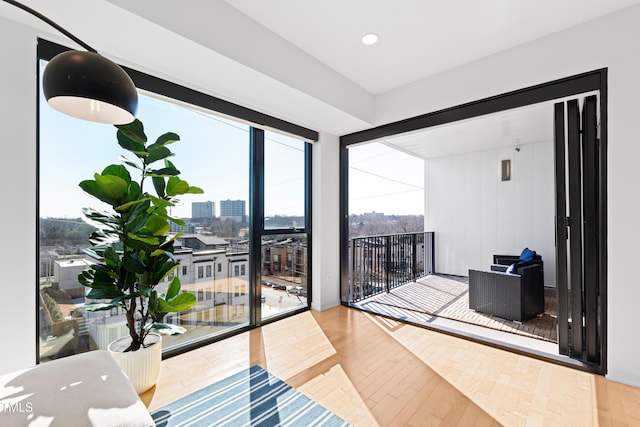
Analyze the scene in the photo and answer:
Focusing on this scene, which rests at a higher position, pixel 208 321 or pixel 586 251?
pixel 586 251

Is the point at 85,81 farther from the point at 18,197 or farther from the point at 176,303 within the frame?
the point at 176,303

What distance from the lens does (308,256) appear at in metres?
3.81

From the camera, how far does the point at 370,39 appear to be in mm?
2463

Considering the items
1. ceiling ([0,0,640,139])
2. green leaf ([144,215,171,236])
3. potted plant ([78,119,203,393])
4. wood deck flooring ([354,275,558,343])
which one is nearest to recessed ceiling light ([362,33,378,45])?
ceiling ([0,0,640,139])

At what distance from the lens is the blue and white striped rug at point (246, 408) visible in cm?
169

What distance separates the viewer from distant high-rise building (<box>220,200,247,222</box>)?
2.88 m

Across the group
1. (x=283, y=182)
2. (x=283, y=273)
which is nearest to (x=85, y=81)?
(x=283, y=182)

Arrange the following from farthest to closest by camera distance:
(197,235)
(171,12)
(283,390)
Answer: (197,235) < (283,390) < (171,12)

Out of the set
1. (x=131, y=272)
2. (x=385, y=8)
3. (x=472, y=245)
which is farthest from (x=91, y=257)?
(x=472, y=245)

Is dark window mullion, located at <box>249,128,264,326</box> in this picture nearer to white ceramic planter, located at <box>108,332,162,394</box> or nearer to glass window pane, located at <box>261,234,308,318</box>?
glass window pane, located at <box>261,234,308,318</box>

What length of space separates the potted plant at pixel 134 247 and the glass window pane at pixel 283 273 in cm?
126

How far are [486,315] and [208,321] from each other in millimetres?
3271

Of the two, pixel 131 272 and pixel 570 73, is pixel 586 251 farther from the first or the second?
pixel 131 272

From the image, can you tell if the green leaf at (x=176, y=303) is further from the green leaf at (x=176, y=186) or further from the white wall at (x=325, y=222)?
the white wall at (x=325, y=222)
